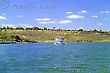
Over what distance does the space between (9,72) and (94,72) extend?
10.4 metres

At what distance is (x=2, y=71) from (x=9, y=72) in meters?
1.50

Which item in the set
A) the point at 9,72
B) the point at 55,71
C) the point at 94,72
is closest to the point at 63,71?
the point at 55,71

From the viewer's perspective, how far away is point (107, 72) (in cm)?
4047

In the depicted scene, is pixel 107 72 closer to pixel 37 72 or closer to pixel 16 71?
pixel 37 72

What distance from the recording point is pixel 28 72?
135 ft

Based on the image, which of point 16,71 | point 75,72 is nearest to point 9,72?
point 16,71

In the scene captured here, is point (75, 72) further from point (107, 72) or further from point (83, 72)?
point (107, 72)

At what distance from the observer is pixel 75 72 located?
4056 cm

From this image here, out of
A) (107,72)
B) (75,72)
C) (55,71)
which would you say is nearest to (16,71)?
(55,71)

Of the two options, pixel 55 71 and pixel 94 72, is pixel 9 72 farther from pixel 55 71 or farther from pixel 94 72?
→ pixel 94 72

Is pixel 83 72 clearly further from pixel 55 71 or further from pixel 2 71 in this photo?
pixel 2 71

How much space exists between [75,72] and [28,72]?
5682mm

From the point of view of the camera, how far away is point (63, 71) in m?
41.8

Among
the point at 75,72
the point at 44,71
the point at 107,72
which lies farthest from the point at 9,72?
the point at 107,72
